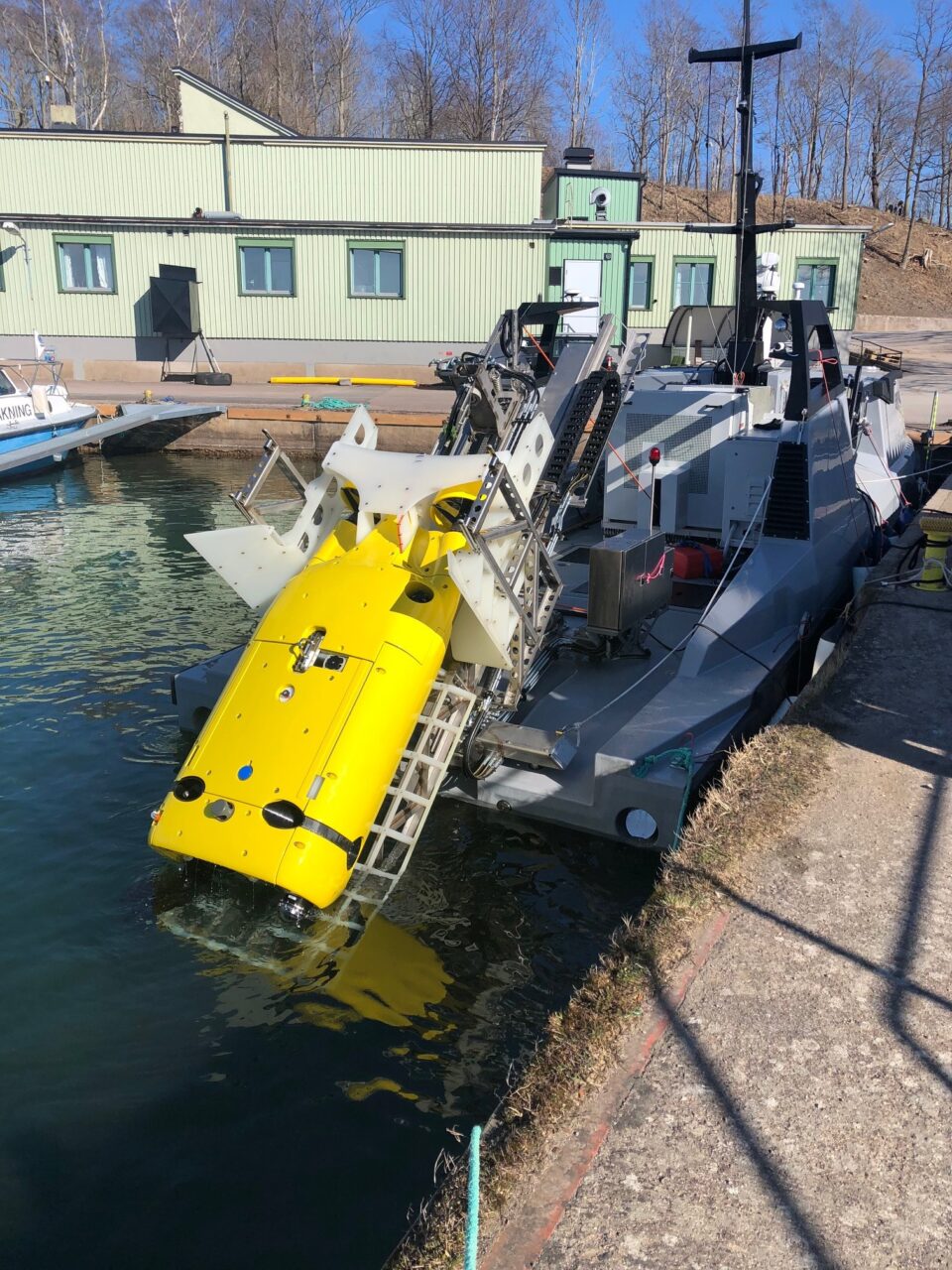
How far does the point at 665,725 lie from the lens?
24.0 ft

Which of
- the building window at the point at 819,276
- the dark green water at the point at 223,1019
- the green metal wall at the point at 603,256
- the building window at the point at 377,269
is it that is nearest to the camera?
the dark green water at the point at 223,1019

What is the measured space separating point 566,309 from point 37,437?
47.9 feet

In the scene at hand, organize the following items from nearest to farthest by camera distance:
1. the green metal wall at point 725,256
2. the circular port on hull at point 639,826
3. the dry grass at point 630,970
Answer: the dry grass at point 630,970
the circular port on hull at point 639,826
the green metal wall at point 725,256

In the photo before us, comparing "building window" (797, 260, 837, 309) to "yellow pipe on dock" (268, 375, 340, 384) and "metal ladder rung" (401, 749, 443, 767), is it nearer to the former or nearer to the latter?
"yellow pipe on dock" (268, 375, 340, 384)

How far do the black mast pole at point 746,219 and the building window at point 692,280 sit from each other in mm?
22733

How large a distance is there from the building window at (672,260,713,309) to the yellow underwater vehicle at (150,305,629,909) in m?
27.9

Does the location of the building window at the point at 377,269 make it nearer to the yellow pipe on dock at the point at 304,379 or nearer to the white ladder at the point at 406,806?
the yellow pipe on dock at the point at 304,379

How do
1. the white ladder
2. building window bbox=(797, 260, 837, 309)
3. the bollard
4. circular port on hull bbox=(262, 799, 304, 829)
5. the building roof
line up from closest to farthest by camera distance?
circular port on hull bbox=(262, 799, 304, 829)
the white ladder
the bollard
the building roof
building window bbox=(797, 260, 837, 309)

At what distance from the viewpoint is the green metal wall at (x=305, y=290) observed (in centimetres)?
2900

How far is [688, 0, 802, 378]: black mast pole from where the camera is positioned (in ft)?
35.9

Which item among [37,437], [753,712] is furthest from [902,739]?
[37,437]

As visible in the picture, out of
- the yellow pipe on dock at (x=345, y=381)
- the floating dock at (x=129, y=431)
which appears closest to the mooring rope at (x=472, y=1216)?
the floating dock at (x=129, y=431)

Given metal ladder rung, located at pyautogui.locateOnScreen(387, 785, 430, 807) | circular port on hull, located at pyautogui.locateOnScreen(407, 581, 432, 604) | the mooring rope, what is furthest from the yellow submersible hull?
the mooring rope

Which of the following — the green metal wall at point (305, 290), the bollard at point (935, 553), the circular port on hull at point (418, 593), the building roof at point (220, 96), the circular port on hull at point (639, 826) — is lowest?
the circular port on hull at point (639, 826)
